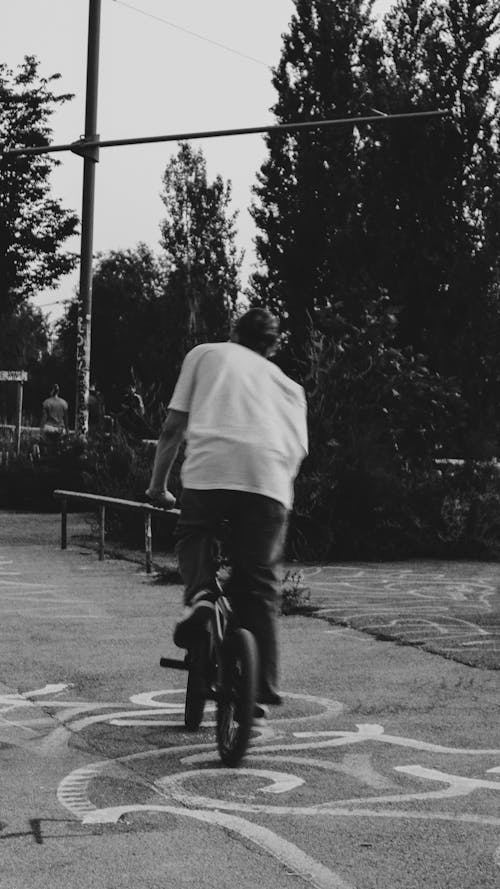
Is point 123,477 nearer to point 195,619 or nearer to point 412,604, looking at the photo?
point 412,604

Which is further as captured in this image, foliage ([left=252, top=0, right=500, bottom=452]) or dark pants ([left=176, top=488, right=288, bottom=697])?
foliage ([left=252, top=0, right=500, bottom=452])

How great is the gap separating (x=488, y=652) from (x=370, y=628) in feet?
3.30

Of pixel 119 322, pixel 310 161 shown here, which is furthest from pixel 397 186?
pixel 119 322

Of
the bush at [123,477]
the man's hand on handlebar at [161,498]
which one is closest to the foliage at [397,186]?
the bush at [123,477]

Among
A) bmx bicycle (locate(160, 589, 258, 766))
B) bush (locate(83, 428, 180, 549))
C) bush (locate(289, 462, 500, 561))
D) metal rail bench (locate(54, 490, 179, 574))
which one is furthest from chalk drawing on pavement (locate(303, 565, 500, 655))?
bmx bicycle (locate(160, 589, 258, 766))

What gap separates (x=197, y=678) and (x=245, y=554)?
512 mm

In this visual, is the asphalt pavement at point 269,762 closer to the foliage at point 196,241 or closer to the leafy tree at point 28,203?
the leafy tree at point 28,203

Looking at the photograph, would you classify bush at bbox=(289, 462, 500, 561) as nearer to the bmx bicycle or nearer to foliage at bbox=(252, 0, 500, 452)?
foliage at bbox=(252, 0, 500, 452)

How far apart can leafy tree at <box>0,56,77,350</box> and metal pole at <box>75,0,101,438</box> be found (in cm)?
1022

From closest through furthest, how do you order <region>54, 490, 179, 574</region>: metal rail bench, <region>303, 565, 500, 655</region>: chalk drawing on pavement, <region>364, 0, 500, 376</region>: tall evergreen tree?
<region>303, 565, 500, 655</region>: chalk drawing on pavement, <region>54, 490, 179, 574</region>: metal rail bench, <region>364, 0, 500, 376</region>: tall evergreen tree

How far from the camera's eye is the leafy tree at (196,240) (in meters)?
42.7

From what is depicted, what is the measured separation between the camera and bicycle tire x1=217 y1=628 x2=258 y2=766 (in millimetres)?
4992

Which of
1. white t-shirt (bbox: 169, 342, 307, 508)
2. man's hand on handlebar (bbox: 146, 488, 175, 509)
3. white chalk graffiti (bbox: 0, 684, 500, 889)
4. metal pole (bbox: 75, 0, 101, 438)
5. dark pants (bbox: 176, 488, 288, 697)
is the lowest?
white chalk graffiti (bbox: 0, 684, 500, 889)

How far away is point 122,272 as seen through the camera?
72000 mm
